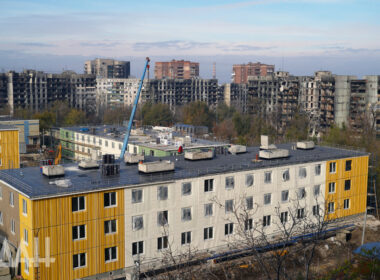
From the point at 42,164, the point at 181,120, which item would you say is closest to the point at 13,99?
the point at 181,120

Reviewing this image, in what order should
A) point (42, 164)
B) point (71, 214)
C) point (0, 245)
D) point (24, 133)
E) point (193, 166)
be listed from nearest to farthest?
point (71, 214)
point (0, 245)
point (42, 164)
point (193, 166)
point (24, 133)

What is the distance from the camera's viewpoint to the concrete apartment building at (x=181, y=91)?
68250mm

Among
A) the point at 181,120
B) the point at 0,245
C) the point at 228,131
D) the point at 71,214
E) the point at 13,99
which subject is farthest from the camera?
the point at 13,99

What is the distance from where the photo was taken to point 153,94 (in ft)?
223

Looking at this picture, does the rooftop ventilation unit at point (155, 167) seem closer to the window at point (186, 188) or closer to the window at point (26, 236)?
the window at point (186, 188)

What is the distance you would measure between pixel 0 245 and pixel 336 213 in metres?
13.3

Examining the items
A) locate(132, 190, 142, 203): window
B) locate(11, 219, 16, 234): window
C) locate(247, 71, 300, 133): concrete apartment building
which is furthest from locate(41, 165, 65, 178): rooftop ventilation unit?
locate(247, 71, 300, 133): concrete apartment building

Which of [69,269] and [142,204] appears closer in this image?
[69,269]

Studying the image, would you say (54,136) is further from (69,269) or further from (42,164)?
(69,269)

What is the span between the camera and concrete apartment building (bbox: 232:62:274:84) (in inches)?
3804

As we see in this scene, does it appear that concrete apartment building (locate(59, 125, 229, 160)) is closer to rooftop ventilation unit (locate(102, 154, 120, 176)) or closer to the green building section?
the green building section

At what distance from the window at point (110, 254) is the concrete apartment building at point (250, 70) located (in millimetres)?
83705

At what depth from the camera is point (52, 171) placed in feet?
48.9

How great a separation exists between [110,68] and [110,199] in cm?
8453
